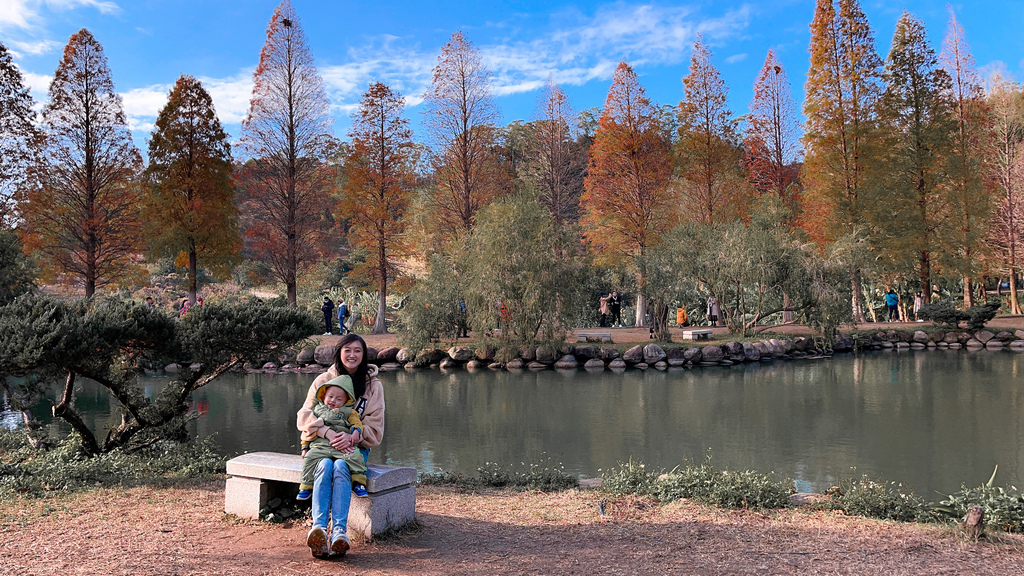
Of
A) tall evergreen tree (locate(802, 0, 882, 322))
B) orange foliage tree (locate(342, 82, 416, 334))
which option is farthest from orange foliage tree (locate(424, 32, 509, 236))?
tall evergreen tree (locate(802, 0, 882, 322))

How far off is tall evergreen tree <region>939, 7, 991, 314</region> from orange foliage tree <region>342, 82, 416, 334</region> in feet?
67.6

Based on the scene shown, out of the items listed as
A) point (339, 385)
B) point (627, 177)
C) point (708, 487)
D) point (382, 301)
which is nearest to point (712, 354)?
point (627, 177)

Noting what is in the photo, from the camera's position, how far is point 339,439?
3.92 meters

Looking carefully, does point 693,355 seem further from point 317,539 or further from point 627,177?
point 317,539

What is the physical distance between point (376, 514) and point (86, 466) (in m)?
3.40

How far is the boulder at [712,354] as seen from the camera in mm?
18812

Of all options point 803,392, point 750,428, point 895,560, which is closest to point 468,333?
point 803,392

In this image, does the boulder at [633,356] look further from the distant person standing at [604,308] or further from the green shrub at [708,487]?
the green shrub at [708,487]

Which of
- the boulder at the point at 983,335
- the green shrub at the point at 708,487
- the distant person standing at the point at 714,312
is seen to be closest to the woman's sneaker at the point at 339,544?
the green shrub at the point at 708,487

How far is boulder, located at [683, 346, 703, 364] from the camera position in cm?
1883

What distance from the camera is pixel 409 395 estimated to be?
14.1 m

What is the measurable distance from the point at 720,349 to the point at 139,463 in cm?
1581

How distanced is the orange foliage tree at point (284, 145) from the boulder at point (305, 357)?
4.04 m

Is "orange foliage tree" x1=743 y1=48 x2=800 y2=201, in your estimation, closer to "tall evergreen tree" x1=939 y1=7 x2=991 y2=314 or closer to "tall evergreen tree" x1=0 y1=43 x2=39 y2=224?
"tall evergreen tree" x1=939 y1=7 x2=991 y2=314
